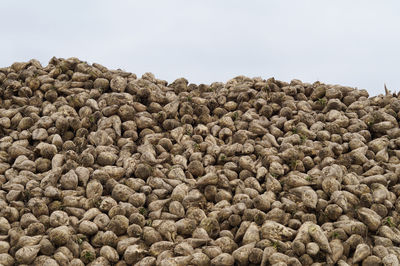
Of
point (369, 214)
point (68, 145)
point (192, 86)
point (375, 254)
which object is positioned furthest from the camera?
point (192, 86)

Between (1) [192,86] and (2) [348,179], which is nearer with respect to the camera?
(2) [348,179]

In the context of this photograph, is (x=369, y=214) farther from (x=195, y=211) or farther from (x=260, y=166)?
(x=195, y=211)

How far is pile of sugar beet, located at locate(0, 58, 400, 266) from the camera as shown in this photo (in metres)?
5.37

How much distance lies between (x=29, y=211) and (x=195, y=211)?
196 centimetres

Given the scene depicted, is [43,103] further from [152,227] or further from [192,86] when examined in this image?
[152,227]

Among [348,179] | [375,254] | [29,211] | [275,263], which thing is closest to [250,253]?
[275,263]

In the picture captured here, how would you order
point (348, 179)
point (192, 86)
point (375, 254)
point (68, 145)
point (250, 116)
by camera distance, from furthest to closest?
point (192, 86), point (250, 116), point (68, 145), point (348, 179), point (375, 254)

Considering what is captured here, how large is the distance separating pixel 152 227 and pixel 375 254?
246cm

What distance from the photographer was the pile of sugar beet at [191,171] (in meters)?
5.37

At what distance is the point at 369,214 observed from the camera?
5.73m

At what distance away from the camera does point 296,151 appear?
6734mm

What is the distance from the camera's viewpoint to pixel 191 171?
6.59m

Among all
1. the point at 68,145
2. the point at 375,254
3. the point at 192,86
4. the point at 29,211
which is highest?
the point at 192,86

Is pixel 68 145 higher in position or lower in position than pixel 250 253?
higher
